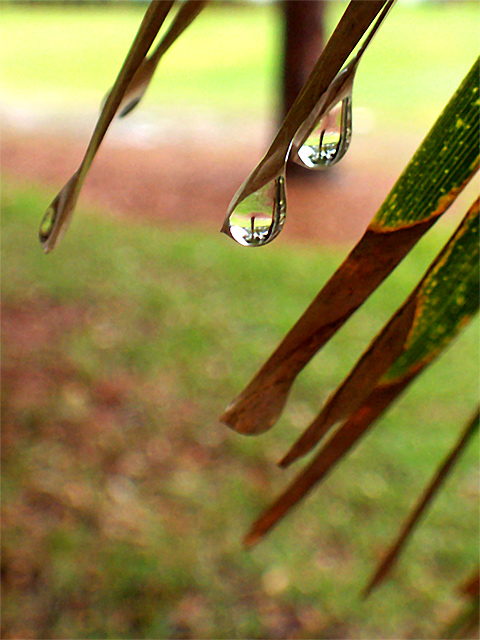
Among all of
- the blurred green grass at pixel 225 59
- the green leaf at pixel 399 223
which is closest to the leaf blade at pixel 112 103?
the green leaf at pixel 399 223

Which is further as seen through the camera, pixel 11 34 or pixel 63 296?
pixel 11 34

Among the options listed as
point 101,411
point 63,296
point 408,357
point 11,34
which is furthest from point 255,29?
point 408,357

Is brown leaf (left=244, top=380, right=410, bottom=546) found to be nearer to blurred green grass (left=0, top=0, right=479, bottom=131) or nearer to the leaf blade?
the leaf blade

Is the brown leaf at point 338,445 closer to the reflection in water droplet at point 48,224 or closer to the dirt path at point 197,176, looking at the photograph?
the reflection in water droplet at point 48,224

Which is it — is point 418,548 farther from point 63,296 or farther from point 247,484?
point 63,296

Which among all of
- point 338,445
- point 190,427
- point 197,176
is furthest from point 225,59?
point 338,445

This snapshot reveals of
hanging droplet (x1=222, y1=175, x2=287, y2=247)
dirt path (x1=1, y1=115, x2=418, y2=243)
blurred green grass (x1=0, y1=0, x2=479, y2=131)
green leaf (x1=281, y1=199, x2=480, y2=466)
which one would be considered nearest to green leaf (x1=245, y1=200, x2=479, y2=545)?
green leaf (x1=281, y1=199, x2=480, y2=466)
